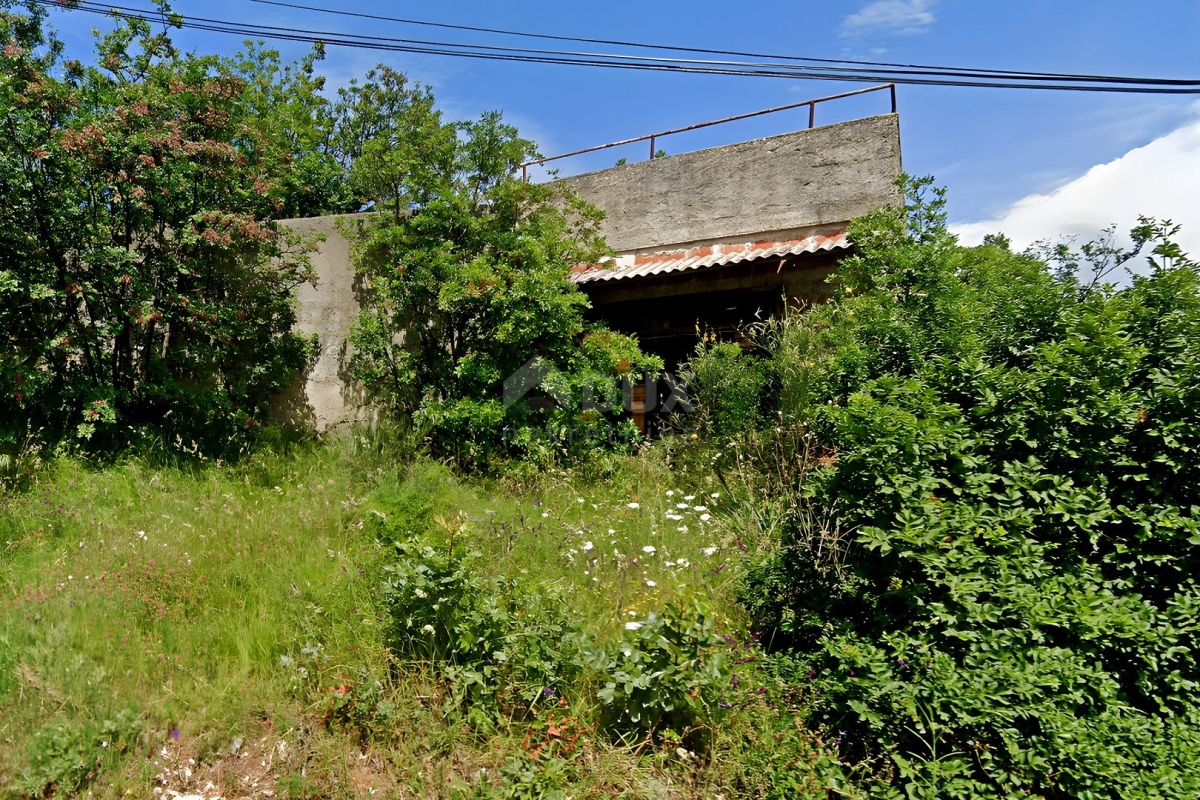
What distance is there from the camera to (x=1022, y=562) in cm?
254

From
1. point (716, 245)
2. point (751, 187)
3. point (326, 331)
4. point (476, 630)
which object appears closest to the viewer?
point (476, 630)

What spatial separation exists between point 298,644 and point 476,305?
372cm

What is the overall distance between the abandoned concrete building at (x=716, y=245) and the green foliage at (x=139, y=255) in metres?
0.40

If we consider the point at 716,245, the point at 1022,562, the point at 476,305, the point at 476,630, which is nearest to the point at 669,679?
the point at 476,630

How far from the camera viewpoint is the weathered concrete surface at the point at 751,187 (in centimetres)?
727

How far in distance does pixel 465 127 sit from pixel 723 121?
3.87 metres

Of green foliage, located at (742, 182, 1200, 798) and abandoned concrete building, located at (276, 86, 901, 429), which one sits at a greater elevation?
abandoned concrete building, located at (276, 86, 901, 429)

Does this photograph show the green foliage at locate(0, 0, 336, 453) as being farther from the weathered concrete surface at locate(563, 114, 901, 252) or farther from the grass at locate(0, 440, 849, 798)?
the weathered concrete surface at locate(563, 114, 901, 252)

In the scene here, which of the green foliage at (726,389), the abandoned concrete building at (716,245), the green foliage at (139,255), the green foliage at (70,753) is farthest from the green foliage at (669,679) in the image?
the green foliage at (139,255)

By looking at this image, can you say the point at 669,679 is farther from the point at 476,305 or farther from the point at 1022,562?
the point at 476,305

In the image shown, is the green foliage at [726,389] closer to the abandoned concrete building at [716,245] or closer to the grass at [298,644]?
the abandoned concrete building at [716,245]

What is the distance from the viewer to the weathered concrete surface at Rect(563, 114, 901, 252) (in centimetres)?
727

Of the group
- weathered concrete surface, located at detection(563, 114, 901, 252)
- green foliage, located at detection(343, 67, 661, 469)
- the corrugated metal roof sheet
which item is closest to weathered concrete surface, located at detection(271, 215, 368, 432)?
green foliage, located at detection(343, 67, 661, 469)

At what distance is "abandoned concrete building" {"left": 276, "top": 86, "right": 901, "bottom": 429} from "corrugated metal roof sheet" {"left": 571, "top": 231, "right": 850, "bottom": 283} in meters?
0.02
